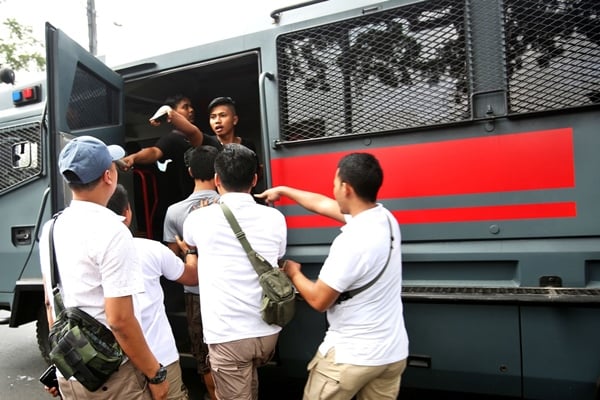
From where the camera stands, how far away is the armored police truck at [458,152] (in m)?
2.26

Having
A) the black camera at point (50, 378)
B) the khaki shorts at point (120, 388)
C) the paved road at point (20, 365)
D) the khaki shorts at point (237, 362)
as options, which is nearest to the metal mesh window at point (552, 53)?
the khaki shorts at point (237, 362)

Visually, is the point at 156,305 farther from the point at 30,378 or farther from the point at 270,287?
the point at 30,378

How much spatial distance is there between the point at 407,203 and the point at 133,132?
344 centimetres

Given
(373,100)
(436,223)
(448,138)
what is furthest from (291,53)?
(436,223)

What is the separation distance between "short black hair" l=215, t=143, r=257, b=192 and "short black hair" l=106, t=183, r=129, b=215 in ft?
1.52

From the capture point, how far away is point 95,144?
1.63 metres

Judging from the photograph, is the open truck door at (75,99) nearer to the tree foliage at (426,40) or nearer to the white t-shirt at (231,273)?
the white t-shirt at (231,273)

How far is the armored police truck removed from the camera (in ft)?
7.43

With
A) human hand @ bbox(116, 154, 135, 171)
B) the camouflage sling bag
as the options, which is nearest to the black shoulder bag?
the camouflage sling bag

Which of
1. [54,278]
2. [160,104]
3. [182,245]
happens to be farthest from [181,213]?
[160,104]

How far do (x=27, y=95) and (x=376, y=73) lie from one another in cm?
308

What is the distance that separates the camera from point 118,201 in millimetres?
2102

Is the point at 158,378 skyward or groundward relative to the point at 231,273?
groundward

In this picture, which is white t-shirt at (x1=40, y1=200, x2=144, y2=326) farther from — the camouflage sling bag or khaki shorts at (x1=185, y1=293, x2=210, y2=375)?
khaki shorts at (x1=185, y1=293, x2=210, y2=375)
